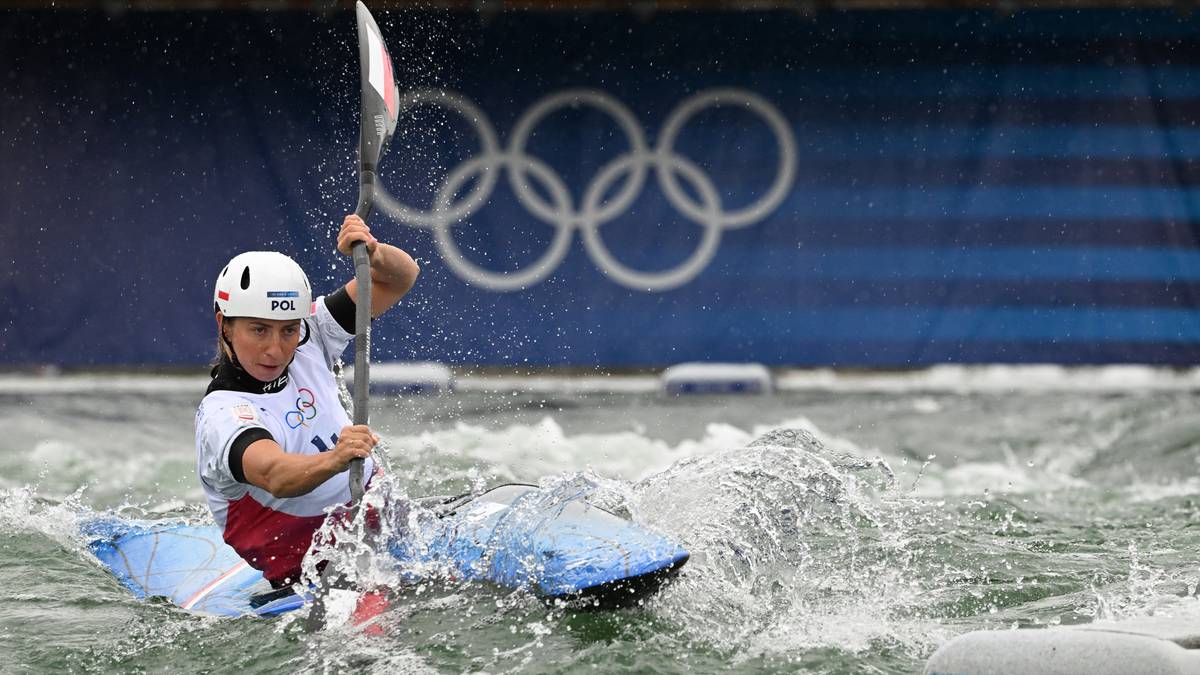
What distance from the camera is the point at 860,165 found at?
10773mm

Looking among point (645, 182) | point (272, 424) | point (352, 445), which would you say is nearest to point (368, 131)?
point (272, 424)

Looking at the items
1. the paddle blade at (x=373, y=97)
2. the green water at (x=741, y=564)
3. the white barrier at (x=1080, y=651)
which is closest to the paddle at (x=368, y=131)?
→ the paddle blade at (x=373, y=97)

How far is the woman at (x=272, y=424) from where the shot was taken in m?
4.44

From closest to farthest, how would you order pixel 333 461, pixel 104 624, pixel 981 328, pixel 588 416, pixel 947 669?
pixel 947 669 < pixel 333 461 < pixel 104 624 < pixel 588 416 < pixel 981 328

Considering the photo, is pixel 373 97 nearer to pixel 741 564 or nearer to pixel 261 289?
pixel 261 289

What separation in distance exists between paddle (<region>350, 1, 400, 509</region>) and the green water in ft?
2.32

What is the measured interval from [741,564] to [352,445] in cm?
138

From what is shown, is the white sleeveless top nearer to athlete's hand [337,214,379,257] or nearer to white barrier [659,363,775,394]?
athlete's hand [337,214,379,257]

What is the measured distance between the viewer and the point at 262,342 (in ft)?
15.4

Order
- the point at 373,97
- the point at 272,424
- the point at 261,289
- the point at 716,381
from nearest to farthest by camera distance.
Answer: the point at 261,289 → the point at 272,424 → the point at 373,97 → the point at 716,381

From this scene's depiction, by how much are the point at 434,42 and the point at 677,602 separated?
7.08m

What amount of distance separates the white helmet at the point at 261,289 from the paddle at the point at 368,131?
0.22 m

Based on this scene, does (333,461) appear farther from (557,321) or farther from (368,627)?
(557,321)

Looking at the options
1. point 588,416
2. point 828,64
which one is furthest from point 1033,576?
point 828,64
